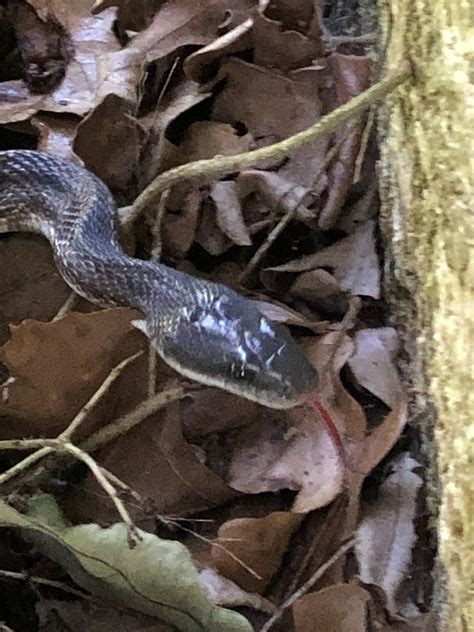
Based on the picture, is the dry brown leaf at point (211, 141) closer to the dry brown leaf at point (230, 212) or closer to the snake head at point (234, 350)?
the dry brown leaf at point (230, 212)

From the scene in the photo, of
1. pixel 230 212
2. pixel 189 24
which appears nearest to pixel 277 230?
pixel 230 212

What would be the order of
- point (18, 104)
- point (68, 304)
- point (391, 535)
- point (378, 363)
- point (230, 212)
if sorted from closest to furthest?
point (391, 535) → point (378, 363) → point (68, 304) → point (230, 212) → point (18, 104)


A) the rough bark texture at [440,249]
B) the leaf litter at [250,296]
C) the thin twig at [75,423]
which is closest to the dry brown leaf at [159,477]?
the leaf litter at [250,296]

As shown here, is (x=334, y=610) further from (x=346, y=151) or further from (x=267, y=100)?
(x=267, y=100)

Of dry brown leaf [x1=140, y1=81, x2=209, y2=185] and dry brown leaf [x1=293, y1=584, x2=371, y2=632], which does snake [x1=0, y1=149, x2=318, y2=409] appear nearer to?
dry brown leaf [x1=140, y1=81, x2=209, y2=185]

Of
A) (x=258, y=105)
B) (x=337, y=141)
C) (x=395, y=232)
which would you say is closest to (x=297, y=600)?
(x=395, y=232)
